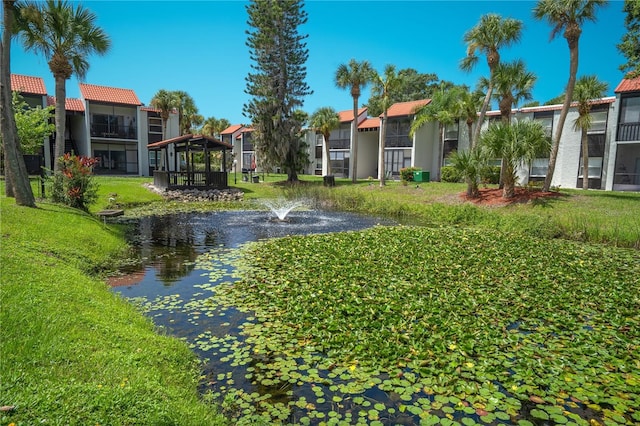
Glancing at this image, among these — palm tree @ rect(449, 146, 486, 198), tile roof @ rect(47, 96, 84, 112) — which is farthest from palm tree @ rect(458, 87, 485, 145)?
tile roof @ rect(47, 96, 84, 112)

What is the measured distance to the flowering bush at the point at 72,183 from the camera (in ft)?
48.7

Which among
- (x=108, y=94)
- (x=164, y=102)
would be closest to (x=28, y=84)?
(x=108, y=94)

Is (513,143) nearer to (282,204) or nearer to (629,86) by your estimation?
(282,204)

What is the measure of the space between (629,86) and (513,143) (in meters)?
14.9

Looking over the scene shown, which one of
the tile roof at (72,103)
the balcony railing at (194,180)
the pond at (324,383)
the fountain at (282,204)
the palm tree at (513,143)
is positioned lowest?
the pond at (324,383)

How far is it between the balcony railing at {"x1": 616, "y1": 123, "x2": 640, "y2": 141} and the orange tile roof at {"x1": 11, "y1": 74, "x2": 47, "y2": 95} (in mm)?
44907

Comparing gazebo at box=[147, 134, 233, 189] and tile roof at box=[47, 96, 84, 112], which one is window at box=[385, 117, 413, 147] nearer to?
gazebo at box=[147, 134, 233, 189]

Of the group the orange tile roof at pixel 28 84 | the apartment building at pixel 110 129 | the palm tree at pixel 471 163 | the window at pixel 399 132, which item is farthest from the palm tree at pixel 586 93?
the orange tile roof at pixel 28 84

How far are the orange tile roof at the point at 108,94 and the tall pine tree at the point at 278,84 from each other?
43.9 ft

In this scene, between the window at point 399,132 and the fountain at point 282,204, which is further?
the window at point 399,132

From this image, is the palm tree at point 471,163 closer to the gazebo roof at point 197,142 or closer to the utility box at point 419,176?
the utility box at point 419,176

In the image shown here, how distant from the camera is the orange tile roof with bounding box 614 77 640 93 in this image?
2638 cm

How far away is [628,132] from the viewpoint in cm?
2775

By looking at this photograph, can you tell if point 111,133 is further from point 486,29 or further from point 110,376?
point 110,376
